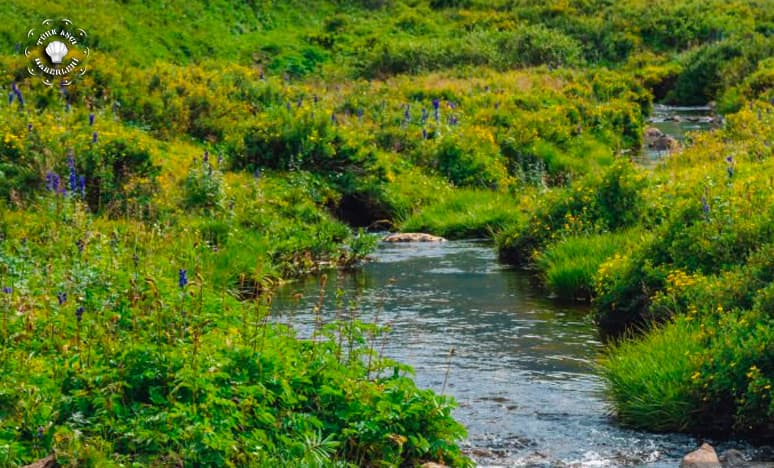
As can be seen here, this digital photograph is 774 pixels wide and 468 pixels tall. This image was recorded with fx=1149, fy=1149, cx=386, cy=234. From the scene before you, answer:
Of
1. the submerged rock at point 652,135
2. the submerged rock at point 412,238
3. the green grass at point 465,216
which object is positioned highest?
the green grass at point 465,216

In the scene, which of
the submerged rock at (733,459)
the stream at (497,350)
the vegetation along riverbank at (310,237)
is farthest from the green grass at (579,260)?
the submerged rock at (733,459)

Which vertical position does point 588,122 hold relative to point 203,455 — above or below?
below

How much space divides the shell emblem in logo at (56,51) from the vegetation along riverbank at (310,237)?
55.9 inches

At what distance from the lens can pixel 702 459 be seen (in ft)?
25.5

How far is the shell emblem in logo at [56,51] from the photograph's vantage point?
75.0 ft

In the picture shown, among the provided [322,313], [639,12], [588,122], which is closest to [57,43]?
[588,122]

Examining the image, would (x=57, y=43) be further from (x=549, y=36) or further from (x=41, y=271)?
(x=549, y=36)

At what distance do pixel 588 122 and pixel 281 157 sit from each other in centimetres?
978

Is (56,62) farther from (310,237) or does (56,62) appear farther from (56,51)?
(310,237)

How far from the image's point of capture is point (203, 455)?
22.0 ft

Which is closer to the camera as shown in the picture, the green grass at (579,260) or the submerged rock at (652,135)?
the green grass at (579,260)

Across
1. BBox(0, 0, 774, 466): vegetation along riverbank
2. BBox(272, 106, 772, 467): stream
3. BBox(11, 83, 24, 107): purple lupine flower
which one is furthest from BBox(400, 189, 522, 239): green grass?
BBox(11, 83, 24, 107): purple lupine flower

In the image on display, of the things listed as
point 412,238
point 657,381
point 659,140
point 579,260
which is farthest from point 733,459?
point 659,140

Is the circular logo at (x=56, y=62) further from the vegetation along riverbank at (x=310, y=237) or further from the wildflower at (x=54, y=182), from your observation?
the wildflower at (x=54, y=182)
